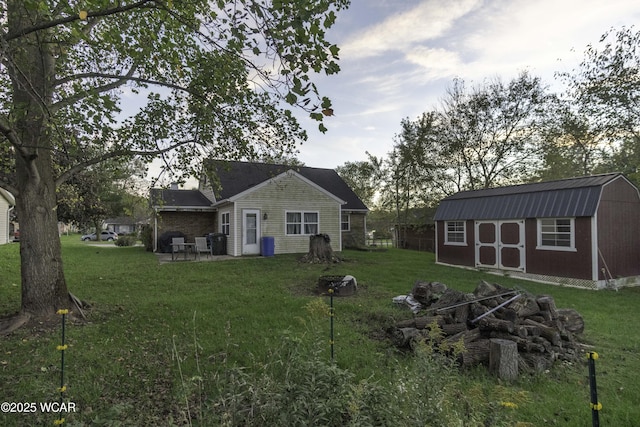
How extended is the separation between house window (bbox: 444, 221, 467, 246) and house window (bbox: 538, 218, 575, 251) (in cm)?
318

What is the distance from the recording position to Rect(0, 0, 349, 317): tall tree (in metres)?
4.02

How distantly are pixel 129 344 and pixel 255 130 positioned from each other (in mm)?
3803

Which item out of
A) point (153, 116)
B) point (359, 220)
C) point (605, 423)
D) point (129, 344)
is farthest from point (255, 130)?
point (359, 220)

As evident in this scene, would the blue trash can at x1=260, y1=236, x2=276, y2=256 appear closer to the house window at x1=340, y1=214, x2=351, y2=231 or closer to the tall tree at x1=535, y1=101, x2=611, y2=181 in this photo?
the house window at x1=340, y1=214, x2=351, y2=231

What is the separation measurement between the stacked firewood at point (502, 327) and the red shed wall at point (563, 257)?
630cm

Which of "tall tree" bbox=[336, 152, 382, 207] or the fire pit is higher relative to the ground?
"tall tree" bbox=[336, 152, 382, 207]

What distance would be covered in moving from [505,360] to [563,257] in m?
8.96

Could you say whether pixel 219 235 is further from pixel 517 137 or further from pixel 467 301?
pixel 517 137

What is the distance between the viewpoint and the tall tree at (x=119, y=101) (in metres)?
4.02

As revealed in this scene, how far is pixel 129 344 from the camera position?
14.8 ft

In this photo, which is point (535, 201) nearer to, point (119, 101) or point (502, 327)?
point (502, 327)

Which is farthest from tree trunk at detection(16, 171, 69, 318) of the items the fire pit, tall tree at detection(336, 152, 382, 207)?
tall tree at detection(336, 152, 382, 207)

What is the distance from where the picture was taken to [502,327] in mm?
4160

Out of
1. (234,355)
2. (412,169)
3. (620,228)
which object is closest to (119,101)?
(234,355)
